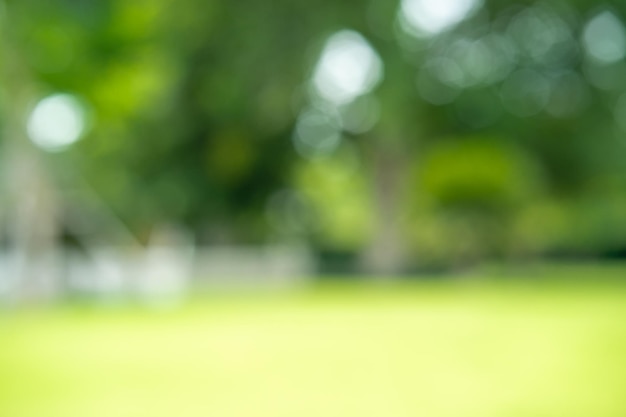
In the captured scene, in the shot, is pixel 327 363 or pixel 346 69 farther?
pixel 346 69

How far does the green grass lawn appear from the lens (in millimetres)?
3604

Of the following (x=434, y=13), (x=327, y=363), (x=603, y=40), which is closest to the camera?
(x=327, y=363)

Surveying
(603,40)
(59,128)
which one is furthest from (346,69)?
(59,128)

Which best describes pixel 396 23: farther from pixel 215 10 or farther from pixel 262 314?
pixel 262 314

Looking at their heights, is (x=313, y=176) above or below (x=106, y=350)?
above

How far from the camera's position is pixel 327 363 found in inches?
201

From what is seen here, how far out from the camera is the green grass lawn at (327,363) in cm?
360

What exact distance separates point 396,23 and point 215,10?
4.22m

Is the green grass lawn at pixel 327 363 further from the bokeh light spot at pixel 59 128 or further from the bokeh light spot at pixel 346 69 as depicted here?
the bokeh light spot at pixel 59 128

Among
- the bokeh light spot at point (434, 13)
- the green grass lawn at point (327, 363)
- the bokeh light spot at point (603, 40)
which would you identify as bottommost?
the green grass lawn at point (327, 363)

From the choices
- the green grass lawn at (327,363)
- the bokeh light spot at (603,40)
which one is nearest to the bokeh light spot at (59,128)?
the green grass lawn at (327,363)

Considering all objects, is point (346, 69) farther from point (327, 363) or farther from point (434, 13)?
point (327, 363)

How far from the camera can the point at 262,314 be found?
9555 millimetres

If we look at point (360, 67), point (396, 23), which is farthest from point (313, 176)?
point (396, 23)
